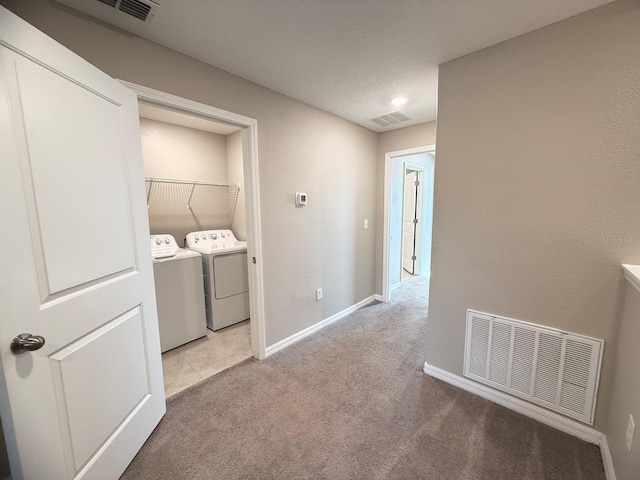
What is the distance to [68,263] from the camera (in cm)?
107

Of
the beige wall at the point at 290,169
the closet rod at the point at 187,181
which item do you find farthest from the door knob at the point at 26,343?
the closet rod at the point at 187,181

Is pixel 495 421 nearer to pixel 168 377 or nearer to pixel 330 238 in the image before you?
pixel 330 238

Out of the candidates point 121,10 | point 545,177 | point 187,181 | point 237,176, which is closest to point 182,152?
point 187,181

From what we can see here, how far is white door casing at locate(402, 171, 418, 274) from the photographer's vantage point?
203 inches

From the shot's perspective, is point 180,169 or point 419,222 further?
point 419,222

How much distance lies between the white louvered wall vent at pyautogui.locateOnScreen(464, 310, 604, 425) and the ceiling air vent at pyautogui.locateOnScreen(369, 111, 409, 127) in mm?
2067

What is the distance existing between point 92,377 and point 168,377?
1056mm

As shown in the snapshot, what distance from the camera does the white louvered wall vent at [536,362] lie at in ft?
4.83

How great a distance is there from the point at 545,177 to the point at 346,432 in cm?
189

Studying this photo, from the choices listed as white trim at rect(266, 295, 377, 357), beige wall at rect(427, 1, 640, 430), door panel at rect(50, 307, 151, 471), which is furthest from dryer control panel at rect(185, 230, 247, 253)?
beige wall at rect(427, 1, 640, 430)

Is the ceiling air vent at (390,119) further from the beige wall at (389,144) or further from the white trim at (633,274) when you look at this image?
the white trim at (633,274)

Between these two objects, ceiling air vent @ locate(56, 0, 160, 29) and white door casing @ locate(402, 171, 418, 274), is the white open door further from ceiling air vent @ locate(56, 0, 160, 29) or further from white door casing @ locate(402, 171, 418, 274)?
white door casing @ locate(402, 171, 418, 274)

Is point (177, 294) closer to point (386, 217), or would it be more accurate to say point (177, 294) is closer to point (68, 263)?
point (68, 263)

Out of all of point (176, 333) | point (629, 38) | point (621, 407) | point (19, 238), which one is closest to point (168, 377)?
point (176, 333)
